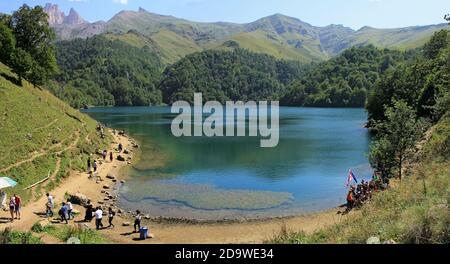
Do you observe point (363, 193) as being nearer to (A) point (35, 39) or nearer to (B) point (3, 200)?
(B) point (3, 200)

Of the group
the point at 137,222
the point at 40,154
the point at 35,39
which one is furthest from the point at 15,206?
the point at 35,39

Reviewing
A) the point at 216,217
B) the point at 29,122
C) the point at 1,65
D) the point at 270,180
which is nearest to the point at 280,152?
the point at 270,180

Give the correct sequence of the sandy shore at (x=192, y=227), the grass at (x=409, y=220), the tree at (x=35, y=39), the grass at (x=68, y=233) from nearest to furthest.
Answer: the grass at (x=409, y=220), the grass at (x=68, y=233), the sandy shore at (x=192, y=227), the tree at (x=35, y=39)

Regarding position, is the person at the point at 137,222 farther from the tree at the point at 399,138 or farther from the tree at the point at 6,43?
the tree at the point at 6,43

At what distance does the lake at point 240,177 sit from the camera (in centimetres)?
4631

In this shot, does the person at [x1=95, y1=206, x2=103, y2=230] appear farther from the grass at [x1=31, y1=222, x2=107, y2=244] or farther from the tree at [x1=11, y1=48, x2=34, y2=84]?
the tree at [x1=11, y1=48, x2=34, y2=84]

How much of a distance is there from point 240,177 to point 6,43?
2033 inches

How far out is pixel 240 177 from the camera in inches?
2409

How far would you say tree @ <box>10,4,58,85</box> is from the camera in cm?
7700

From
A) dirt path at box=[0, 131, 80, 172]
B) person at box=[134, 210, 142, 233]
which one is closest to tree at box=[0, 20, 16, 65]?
dirt path at box=[0, 131, 80, 172]

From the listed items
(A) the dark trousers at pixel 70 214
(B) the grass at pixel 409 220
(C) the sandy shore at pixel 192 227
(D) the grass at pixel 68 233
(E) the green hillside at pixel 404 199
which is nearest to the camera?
(B) the grass at pixel 409 220

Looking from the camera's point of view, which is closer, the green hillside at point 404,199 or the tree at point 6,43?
the green hillside at point 404,199

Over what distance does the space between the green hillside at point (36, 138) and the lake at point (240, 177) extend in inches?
361

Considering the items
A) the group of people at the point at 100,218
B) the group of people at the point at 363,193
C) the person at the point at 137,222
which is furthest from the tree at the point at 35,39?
the group of people at the point at 363,193
